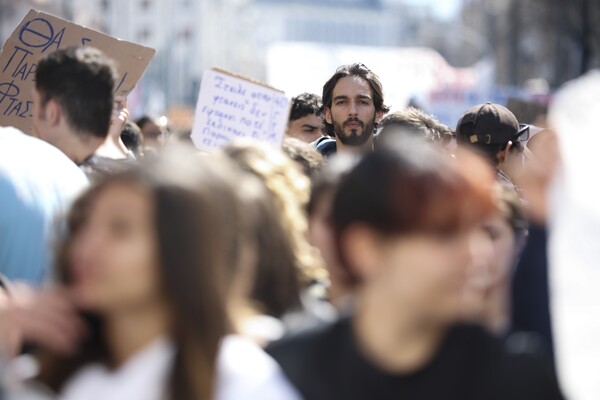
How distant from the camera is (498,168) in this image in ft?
21.6

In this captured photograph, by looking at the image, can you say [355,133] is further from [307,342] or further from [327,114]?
[307,342]

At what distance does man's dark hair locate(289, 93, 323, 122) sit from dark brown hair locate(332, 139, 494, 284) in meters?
6.24

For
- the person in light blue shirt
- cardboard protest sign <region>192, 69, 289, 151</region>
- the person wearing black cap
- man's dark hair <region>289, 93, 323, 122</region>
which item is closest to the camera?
the person in light blue shirt

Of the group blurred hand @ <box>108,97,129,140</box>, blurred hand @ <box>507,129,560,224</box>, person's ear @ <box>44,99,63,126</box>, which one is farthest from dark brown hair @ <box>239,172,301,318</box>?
blurred hand @ <box>108,97,129,140</box>

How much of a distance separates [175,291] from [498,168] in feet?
13.4

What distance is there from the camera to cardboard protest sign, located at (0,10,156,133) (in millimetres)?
6293

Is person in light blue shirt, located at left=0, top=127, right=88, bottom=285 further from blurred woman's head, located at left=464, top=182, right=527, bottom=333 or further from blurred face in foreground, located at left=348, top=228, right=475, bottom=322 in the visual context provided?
blurred face in foreground, located at left=348, top=228, right=475, bottom=322

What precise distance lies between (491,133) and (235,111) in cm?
120

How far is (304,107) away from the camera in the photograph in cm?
905

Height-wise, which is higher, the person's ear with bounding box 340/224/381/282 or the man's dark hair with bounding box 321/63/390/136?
the man's dark hair with bounding box 321/63/390/136

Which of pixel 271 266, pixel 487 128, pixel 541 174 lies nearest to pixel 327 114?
pixel 487 128

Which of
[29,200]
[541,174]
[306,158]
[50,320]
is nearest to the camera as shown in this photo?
[50,320]

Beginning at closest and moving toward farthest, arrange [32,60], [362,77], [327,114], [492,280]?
[492,280] < [32,60] < [362,77] < [327,114]

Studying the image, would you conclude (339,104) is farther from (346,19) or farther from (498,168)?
(346,19)
